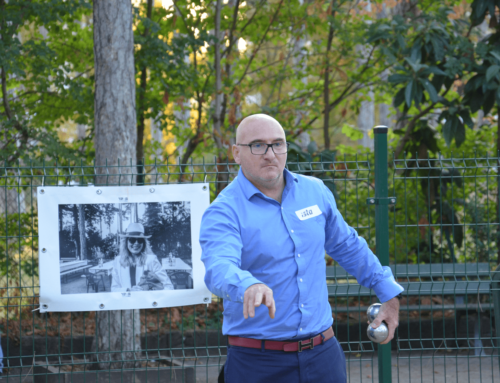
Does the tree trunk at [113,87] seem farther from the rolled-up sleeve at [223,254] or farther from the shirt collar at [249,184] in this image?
the rolled-up sleeve at [223,254]

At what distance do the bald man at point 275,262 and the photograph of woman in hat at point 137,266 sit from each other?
161cm

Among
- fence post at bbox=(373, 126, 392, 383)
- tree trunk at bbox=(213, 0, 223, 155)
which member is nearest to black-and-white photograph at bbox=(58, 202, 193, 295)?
fence post at bbox=(373, 126, 392, 383)

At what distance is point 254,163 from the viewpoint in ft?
8.55

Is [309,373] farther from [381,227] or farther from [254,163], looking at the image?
[381,227]

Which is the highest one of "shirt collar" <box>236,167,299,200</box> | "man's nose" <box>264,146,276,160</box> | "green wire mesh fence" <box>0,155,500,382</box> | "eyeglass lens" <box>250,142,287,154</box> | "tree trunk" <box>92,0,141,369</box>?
"tree trunk" <box>92,0,141,369</box>

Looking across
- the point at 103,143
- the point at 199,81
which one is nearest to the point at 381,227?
the point at 103,143

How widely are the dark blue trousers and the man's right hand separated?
682 mm

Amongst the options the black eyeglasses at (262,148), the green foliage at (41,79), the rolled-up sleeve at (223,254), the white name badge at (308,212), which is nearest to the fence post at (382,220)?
the white name badge at (308,212)

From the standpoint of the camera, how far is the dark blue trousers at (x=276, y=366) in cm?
253

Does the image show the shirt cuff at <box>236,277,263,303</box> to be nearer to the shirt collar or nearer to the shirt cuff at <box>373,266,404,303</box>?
the shirt collar

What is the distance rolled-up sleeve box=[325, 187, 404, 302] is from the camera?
2.76m

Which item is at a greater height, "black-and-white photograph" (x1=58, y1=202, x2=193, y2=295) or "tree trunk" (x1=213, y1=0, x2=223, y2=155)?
"tree trunk" (x1=213, y1=0, x2=223, y2=155)

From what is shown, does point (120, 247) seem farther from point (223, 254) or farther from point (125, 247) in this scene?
point (223, 254)

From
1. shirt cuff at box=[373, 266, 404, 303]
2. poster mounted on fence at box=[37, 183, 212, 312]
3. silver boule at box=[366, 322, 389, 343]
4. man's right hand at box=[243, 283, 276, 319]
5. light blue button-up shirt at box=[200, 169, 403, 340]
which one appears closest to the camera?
man's right hand at box=[243, 283, 276, 319]
